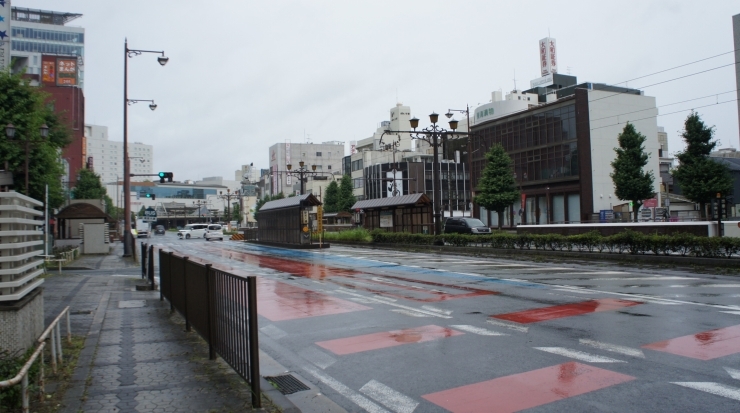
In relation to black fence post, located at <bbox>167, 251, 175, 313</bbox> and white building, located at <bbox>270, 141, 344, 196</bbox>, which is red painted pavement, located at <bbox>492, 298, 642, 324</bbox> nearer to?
black fence post, located at <bbox>167, 251, 175, 313</bbox>

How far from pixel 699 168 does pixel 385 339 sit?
124 feet

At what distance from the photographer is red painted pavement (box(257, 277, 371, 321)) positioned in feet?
35.5

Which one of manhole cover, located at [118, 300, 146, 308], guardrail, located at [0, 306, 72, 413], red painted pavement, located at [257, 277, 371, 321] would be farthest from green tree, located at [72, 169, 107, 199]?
guardrail, located at [0, 306, 72, 413]

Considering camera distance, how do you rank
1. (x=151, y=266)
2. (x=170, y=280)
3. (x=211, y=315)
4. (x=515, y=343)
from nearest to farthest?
(x=211, y=315), (x=515, y=343), (x=170, y=280), (x=151, y=266)

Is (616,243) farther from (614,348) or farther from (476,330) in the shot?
(614,348)

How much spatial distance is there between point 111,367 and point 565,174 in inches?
2206

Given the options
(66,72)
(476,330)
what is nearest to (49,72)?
(66,72)

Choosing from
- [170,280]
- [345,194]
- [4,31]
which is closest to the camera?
[170,280]

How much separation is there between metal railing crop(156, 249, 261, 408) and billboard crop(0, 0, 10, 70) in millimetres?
23950

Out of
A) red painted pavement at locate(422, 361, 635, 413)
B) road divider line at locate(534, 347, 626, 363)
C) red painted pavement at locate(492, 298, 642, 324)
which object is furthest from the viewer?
red painted pavement at locate(492, 298, 642, 324)

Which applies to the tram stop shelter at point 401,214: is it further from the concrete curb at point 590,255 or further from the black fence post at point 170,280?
the black fence post at point 170,280

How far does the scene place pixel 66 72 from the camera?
254 ft

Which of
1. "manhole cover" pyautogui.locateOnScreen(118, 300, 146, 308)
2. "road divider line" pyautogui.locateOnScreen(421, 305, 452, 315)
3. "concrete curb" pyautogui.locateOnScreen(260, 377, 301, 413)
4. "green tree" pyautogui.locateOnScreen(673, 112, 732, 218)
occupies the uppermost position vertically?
"green tree" pyautogui.locateOnScreen(673, 112, 732, 218)

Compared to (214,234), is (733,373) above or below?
below
